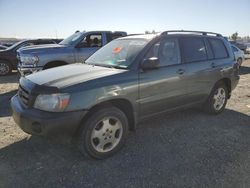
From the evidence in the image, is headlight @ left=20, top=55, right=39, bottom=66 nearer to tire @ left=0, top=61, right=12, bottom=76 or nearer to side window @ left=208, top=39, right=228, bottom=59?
tire @ left=0, top=61, right=12, bottom=76

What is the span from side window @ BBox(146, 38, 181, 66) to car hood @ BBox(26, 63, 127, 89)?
2.60 ft

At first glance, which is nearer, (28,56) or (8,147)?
(8,147)

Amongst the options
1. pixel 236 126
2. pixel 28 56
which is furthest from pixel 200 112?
pixel 28 56

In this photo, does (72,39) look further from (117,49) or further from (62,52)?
(117,49)

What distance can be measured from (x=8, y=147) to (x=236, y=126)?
4.17 metres

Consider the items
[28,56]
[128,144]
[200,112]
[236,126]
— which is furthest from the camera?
[28,56]

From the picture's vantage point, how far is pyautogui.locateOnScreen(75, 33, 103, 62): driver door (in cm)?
913

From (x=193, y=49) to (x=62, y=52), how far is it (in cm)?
498

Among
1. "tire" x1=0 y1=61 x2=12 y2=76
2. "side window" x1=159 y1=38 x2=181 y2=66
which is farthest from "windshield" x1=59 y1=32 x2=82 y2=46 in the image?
"side window" x1=159 y1=38 x2=181 y2=66

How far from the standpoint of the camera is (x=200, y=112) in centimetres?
604

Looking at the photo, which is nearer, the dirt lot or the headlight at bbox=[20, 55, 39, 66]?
the dirt lot

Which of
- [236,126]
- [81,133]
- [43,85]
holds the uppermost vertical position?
[43,85]

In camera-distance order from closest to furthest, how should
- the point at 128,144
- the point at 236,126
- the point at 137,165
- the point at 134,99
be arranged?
the point at 137,165 < the point at 134,99 < the point at 128,144 < the point at 236,126

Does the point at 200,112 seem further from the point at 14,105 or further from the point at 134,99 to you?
the point at 14,105
